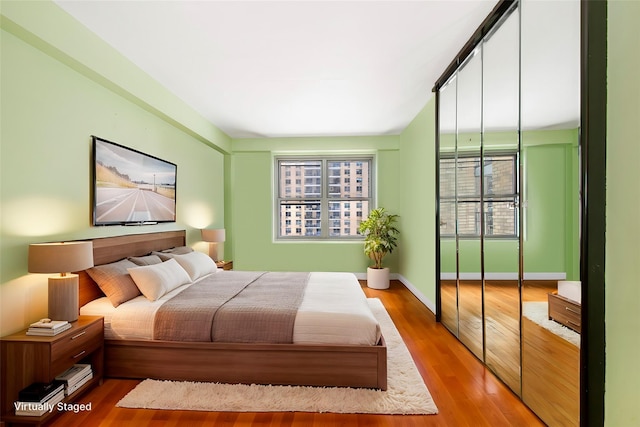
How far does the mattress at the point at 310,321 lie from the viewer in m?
2.31

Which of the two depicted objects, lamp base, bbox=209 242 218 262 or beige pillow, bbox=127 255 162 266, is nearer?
beige pillow, bbox=127 255 162 266

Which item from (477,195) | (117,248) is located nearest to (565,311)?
(477,195)

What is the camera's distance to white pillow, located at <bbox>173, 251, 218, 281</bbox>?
3457 millimetres

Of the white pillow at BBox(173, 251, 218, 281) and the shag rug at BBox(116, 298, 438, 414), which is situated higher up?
the white pillow at BBox(173, 251, 218, 281)

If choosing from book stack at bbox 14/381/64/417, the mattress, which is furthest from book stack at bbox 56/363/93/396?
the mattress

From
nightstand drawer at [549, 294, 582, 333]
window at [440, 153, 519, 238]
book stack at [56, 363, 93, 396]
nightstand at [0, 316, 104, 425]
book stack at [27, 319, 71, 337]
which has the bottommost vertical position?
book stack at [56, 363, 93, 396]

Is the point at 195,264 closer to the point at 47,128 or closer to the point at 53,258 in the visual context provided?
the point at 53,258

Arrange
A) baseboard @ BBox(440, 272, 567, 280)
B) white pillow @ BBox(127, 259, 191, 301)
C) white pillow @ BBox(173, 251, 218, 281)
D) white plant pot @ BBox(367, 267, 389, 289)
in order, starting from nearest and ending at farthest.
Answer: baseboard @ BBox(440, 272, 567, 280) < white pillow @ BBox(127, 259, 191, 301) < white pillow @ BBox(173, 251, 218, 281) < white plant pot @ BBox(367, 267, 389, 289)

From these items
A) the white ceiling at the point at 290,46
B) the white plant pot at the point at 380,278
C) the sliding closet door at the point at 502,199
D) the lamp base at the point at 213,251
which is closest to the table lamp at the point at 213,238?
the lamp base at the point at 213,251

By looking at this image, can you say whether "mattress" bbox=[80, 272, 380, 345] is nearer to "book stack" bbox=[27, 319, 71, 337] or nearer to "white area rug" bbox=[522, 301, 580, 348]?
"book stack" bbox=[27, 319, 71, 337]

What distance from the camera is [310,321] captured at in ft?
7.71

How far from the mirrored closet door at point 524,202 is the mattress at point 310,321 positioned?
0.99 metres

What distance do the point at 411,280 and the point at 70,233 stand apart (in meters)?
4.40
